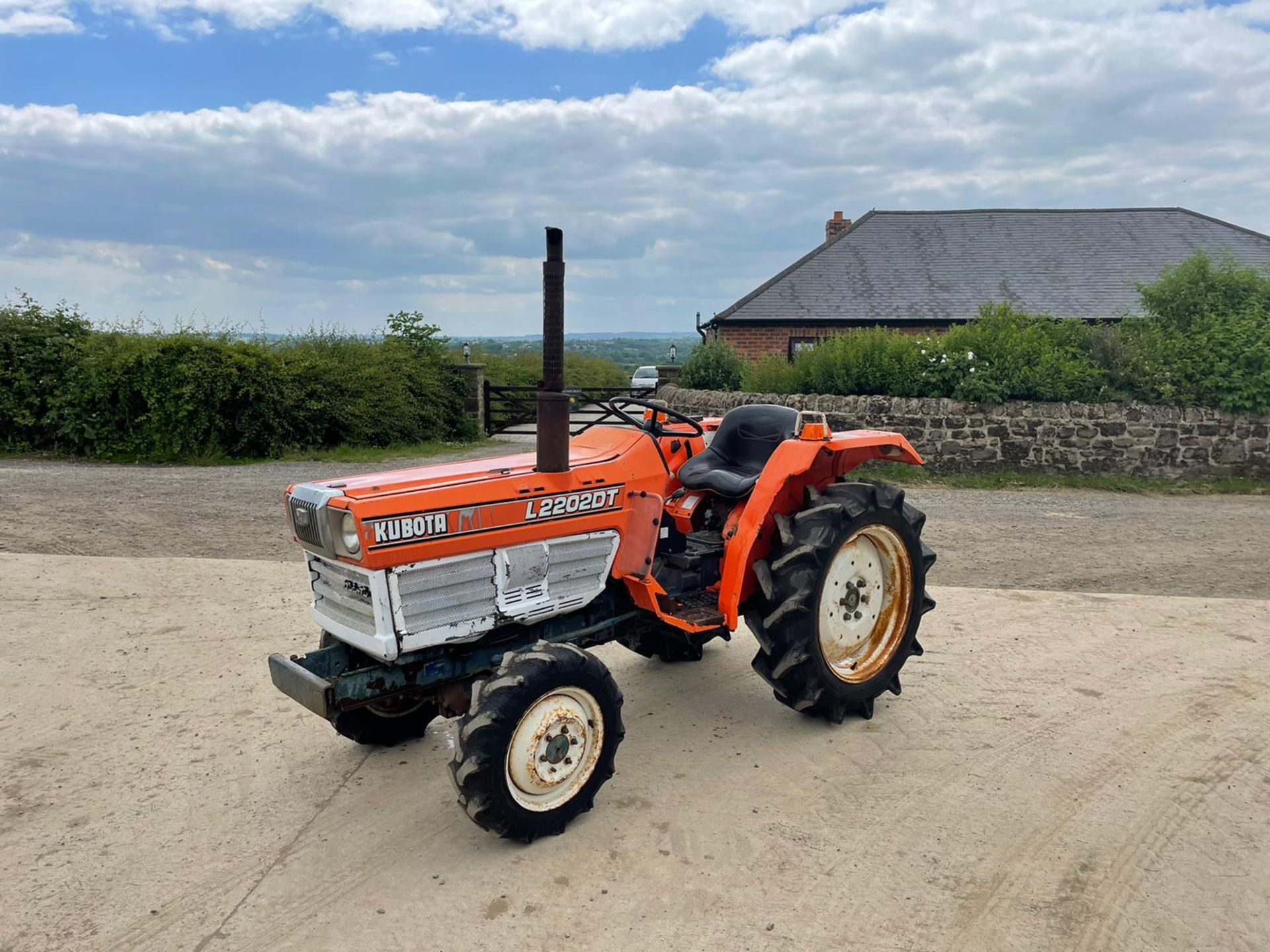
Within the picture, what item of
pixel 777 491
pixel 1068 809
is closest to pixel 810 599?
pixel 777 491

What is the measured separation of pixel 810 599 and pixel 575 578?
1021 mm

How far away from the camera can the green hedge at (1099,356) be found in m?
11.4

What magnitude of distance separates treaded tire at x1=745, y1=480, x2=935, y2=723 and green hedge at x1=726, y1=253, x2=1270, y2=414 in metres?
8.11

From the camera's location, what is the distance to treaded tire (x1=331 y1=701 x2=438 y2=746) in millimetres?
3830

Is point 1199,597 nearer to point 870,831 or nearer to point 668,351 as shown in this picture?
point 870,831

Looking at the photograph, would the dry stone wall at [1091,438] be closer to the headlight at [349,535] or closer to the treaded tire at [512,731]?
the treaded tire at [512,731]

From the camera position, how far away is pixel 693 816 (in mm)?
3393

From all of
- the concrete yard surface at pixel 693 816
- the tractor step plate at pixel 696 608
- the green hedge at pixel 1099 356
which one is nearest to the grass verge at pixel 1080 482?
the green hedge at pixel 1099 356

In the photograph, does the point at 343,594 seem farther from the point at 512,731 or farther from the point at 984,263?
the point at 984,263

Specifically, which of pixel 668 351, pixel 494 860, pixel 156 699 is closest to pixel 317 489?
pixel 494 860

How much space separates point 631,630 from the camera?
400cm

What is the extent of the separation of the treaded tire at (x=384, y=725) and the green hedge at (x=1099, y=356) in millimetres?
9372

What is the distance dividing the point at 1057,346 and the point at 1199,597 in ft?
22.3

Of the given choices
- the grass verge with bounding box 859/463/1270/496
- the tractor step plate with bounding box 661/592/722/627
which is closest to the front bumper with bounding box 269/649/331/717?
the tractor step plate with bounding box 661/592/722/627
